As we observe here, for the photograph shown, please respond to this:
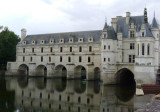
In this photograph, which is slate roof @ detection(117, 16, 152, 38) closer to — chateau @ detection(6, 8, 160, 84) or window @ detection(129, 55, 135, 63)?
chateau @ detection(6, 8, 160, 84)

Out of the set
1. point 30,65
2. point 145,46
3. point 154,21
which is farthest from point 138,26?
point 30,65

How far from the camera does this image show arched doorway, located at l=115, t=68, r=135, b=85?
40.2 m

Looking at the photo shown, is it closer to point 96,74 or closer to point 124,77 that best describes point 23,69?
point 96,74

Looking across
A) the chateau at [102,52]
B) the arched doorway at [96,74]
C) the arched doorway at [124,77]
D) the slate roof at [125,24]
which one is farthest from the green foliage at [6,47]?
the arched doorway at [124,77]

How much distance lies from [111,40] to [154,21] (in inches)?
303

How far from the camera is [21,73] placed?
2217 inches

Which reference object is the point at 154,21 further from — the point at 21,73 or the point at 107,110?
the point at 21,73

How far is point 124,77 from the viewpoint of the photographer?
4244cm

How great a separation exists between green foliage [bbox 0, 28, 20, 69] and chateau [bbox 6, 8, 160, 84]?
14.1 ft

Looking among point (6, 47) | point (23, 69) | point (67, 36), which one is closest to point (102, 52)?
point (67, 36)

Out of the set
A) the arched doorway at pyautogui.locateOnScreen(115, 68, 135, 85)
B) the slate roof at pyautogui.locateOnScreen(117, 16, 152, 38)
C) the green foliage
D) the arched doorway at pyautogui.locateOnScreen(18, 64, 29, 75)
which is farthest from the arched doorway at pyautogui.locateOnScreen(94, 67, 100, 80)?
the green foliage

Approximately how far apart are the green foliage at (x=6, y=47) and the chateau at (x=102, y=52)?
4283 mm

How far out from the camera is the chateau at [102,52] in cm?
3556

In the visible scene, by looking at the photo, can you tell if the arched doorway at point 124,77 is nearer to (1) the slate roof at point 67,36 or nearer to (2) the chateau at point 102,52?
(2) the chateau at point 102,52
